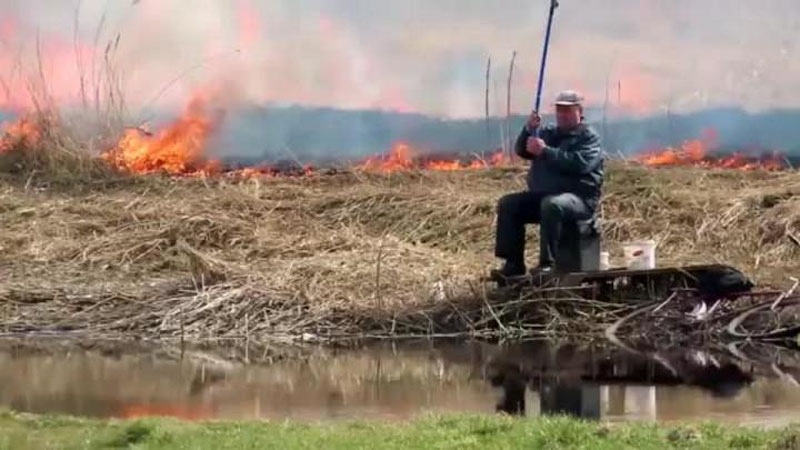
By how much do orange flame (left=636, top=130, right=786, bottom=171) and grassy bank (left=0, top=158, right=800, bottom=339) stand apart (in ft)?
3.64

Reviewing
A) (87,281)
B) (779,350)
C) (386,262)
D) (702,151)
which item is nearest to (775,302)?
(779,350)

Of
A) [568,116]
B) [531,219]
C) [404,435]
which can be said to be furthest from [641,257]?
[404,435]

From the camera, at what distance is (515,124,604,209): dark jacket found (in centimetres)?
1259

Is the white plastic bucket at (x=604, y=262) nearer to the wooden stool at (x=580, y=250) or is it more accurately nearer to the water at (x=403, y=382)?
the wooden stool at (x=580, y=250)

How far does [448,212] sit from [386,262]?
9.33 ft

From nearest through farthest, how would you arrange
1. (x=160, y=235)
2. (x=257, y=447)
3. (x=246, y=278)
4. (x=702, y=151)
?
(x=257, y=447) < (x=246, y=278) < (x=160, y=235) < (x=702, y=151)

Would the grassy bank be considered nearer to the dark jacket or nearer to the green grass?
the dark jacket

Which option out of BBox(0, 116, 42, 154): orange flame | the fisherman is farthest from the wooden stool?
BBox(0, 116, 42, 154): orange flame

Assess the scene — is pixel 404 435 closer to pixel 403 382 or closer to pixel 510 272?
pixel 403 382

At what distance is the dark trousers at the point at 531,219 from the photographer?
41.3 feet

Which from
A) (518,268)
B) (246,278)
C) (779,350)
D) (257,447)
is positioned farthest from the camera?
(246,278)

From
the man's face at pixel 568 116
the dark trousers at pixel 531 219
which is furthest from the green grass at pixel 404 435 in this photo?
the man's face at pixel 568 116

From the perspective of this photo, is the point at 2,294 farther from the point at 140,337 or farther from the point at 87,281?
the point at 140,337

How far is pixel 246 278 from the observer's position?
1398 centimetres
